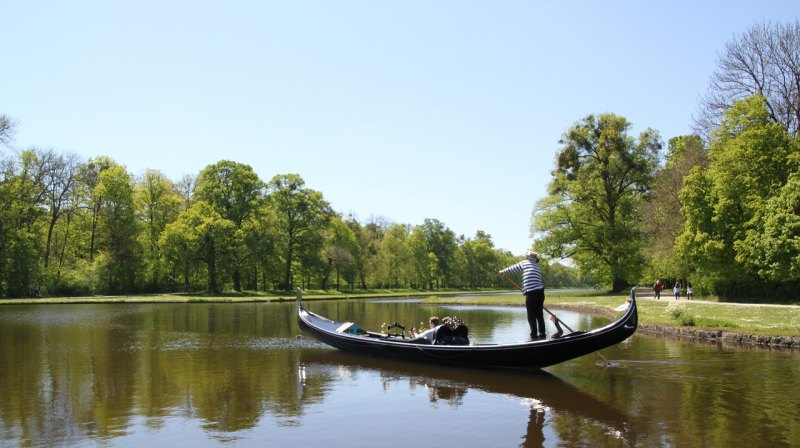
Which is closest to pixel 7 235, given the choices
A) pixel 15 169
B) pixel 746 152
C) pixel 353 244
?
pixel 15 169

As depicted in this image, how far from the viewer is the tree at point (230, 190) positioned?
62500 mm

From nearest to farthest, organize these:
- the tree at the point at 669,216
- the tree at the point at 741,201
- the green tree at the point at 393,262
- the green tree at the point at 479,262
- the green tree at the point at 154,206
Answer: the tree at the point at 741,201 < the tree at the point at 669,216 < the green tree at the point at 154,206 < the green tree at the point at 393,262 < the green tree at the point at 479,262

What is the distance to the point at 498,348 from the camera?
14562 millimetres

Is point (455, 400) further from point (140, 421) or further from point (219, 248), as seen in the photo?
point (219, 248)

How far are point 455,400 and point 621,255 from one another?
128ft

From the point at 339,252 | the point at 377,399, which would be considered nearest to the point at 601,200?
the point at 339,252

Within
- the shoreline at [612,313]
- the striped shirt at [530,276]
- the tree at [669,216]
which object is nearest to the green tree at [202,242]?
the shoreline at [612,313]

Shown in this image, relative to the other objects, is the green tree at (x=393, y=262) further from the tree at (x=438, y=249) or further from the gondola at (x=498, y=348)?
the gondola at (x=498, y=348)

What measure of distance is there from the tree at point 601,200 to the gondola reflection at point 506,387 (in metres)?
34.2

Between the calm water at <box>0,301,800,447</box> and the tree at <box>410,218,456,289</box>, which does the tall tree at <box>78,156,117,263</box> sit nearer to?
the calm water at <box>0,301,800,447</box>

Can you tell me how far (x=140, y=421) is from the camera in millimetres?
10414

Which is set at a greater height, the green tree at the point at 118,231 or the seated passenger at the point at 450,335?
the green tree at the point at 118,231

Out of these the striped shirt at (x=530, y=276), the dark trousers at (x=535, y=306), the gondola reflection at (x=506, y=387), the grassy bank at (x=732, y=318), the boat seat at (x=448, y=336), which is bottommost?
the gondola reflection at (x=506, y=387)

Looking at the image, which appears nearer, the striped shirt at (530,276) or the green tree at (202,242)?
the striped shirt at (530,276)
